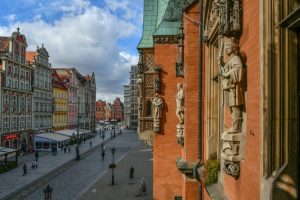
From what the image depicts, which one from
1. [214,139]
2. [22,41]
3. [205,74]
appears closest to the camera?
[214,139]

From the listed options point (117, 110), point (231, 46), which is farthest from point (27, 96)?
point (117, 110)

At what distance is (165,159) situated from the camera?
53.3 feet

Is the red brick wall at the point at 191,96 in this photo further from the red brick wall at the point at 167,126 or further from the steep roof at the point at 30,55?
the steep roof at the point at 30,55

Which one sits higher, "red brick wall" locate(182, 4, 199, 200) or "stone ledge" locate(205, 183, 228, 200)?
"red brick wall" locate(182, 4, 199, 200)

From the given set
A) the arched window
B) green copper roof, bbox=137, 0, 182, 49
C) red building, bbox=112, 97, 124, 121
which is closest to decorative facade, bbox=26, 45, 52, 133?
the arched window

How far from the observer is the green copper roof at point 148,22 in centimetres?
1997

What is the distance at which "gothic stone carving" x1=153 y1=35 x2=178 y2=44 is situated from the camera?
16163 millimetres

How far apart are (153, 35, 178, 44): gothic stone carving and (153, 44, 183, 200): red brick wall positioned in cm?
35

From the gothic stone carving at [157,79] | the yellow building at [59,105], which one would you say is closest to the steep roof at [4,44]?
the yellow building at [59,105]

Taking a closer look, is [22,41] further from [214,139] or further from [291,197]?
[291,197]

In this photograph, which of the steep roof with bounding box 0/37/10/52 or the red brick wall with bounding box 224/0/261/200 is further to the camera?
the steep roof with bounding box 0/37/10/52

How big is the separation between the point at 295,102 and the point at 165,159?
12.9 m

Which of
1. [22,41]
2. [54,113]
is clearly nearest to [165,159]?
[22,41]

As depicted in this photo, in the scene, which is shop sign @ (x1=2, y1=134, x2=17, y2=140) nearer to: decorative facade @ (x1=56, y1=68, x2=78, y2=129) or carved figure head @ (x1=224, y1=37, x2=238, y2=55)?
decorative facade @ (x1=56, y1=68, x2=78, y2=129)
